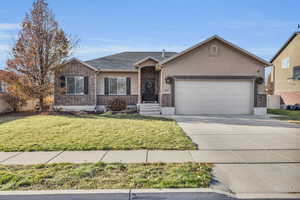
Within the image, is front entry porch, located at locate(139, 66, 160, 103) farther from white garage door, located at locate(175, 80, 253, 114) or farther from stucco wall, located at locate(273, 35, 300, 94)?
stucco wall, located at locate(273, 35, 300, 94)

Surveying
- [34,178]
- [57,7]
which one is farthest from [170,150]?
[57,7]

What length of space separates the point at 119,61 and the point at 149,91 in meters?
→ 4.04

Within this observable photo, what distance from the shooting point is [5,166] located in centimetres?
388

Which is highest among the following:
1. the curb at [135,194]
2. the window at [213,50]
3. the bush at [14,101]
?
the window at [213,50]

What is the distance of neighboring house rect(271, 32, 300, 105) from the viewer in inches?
752

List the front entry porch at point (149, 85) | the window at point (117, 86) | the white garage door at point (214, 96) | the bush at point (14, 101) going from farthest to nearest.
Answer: the front entry porch at point (149, 85) → the window at point (117, 86) → the bush at point (14, 101) → the white garage door at point (214, 96)

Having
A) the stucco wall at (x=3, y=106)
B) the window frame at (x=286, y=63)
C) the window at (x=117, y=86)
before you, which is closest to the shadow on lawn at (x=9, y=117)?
the stucco wall at (x=3, y=106)

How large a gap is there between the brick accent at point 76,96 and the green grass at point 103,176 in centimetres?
1153

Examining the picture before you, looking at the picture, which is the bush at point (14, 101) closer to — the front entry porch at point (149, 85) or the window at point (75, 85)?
the window at point (75, 85)

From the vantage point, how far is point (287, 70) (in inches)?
806

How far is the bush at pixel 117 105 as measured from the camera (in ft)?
48.0

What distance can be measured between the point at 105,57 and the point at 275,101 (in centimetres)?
1961

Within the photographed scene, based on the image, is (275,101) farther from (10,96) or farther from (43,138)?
(10,96)

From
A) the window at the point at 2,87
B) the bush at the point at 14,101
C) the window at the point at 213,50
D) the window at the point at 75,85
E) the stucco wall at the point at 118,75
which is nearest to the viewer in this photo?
the window at the point at 213,50
